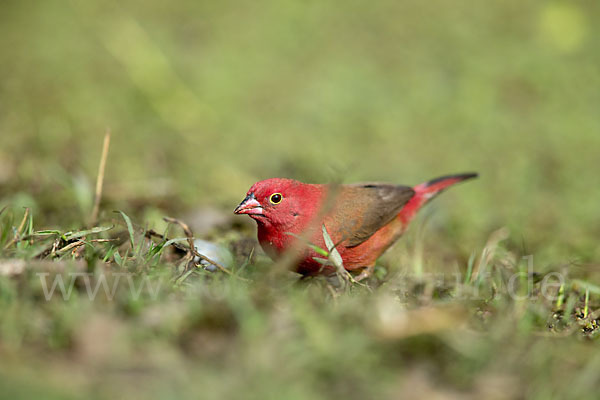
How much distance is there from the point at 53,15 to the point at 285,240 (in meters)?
6.09

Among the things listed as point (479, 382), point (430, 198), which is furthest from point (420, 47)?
point (479, 382)

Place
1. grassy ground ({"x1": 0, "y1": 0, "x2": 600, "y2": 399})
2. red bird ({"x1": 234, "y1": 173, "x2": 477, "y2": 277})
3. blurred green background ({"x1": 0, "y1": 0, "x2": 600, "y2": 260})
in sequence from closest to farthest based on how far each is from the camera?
grassy ground ({"x1": 0, "y1": 0, "x2": 600, "y2": 399})
red bird ({"x1": 234, "y1": 173, "x2": 477, "y2": 277})
blurred green background ({"x1": 0, "y1": 0, "x2": 600, "y2": 260})

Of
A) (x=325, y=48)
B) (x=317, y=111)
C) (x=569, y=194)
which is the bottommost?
(x=569, y=194)

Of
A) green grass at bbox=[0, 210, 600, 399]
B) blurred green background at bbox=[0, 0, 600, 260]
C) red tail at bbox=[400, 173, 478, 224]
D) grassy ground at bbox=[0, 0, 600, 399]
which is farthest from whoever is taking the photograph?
Answer: blurred green background at bbox=[0, 0, 600, 260]

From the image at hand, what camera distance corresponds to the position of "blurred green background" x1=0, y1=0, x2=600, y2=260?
218 inches

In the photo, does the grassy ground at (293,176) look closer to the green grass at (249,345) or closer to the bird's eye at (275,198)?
the green grass at (249,345)

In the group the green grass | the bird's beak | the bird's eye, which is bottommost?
the green grass

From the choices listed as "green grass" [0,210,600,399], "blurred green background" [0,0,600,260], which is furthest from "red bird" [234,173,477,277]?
"blurred green background" [0,0,600,260]

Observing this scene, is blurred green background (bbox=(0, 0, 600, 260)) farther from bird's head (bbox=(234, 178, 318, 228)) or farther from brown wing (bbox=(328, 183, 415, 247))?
bird's head (bbox=(234, 178, 318, 228))

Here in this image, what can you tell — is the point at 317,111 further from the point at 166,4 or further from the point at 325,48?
the point at 166,4

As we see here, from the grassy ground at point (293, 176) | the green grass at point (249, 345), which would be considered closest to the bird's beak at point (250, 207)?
the grassy ground at point (293, 176)

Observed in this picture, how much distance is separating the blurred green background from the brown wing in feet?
3.26

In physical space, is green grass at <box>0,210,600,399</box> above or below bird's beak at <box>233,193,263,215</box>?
below

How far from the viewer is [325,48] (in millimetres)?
7949
